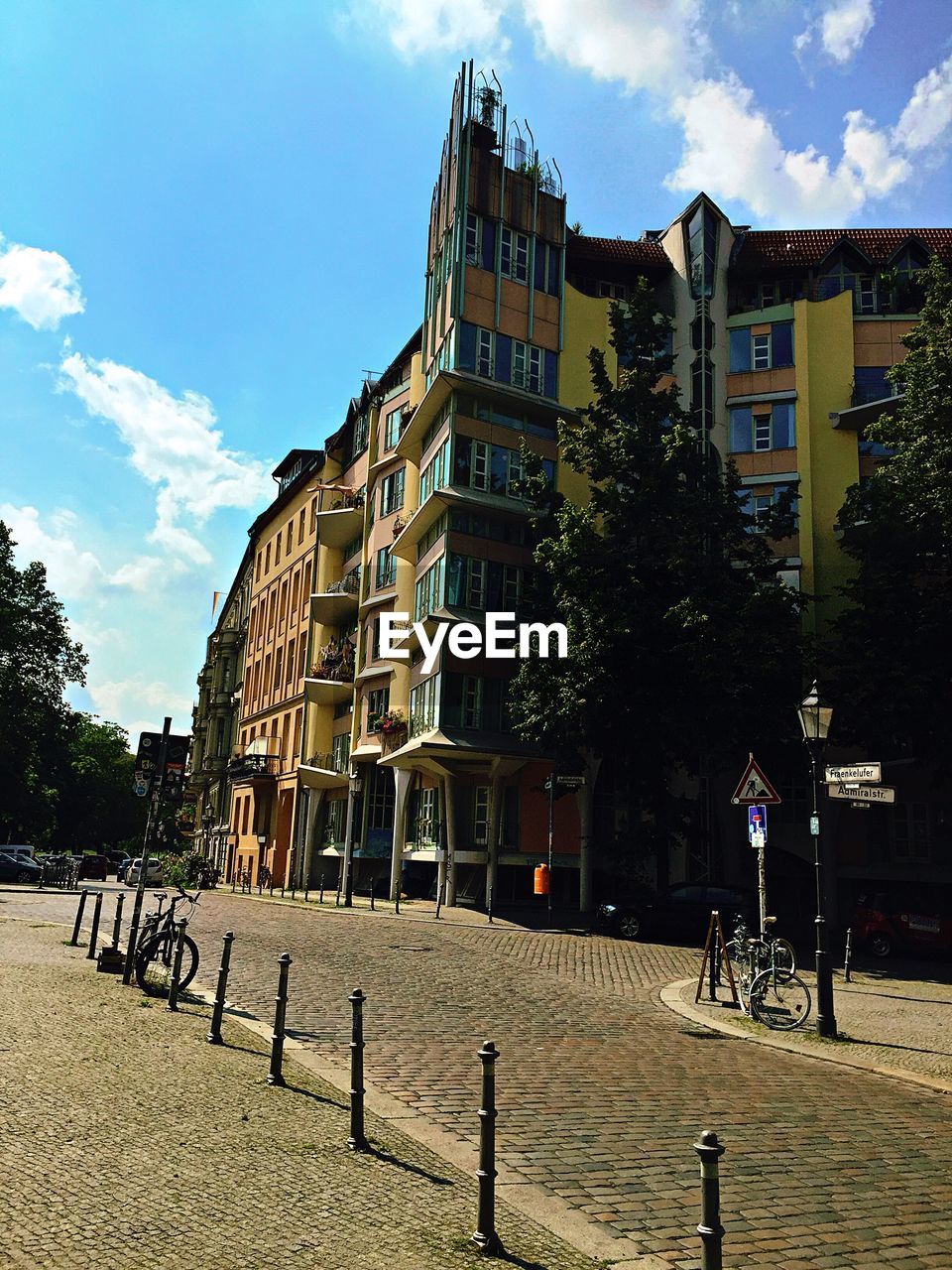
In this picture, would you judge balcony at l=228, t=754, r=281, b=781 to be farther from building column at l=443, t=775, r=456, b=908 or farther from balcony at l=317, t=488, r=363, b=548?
building column at l=443, t=775, r=456, b=908

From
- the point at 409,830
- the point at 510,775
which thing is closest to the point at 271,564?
the point at 409,830

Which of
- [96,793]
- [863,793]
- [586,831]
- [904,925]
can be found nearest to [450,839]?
[586,831]

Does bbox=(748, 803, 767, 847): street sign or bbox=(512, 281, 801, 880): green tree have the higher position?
bbox=(512, 281, 801, 880): green tree

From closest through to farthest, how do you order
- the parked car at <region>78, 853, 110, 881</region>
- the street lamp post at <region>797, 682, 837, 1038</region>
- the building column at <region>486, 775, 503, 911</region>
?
the street lamp post at <region>797, 682, 837, 1038</region> → the building column at <region>486, 775, 503, 911</region> → the parked car at <region>78, 853, 110, 881</region>

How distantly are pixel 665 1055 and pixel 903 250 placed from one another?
37.5 meters

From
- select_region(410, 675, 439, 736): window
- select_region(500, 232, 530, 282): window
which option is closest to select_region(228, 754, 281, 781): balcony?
select_region(410, 675, 439, 736): window

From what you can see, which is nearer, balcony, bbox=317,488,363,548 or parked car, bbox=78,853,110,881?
balcony, bbox=317,488,363,548

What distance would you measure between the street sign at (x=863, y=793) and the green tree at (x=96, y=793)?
7848 cm

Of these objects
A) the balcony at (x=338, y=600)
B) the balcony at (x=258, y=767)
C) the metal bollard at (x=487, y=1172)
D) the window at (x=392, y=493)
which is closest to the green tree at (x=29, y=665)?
the balcony at (x=258, y=767)

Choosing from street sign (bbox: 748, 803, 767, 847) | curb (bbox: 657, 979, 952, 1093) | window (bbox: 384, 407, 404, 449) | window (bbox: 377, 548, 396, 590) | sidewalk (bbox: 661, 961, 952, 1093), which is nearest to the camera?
curb (bbox: 657, 979, 952, 1093)

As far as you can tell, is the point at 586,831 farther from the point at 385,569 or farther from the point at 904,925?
the point at 385,569

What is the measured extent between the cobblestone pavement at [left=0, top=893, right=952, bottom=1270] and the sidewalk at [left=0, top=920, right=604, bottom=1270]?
28.6 inches

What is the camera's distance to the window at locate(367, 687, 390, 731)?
42.2 m

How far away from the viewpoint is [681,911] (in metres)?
25.6
